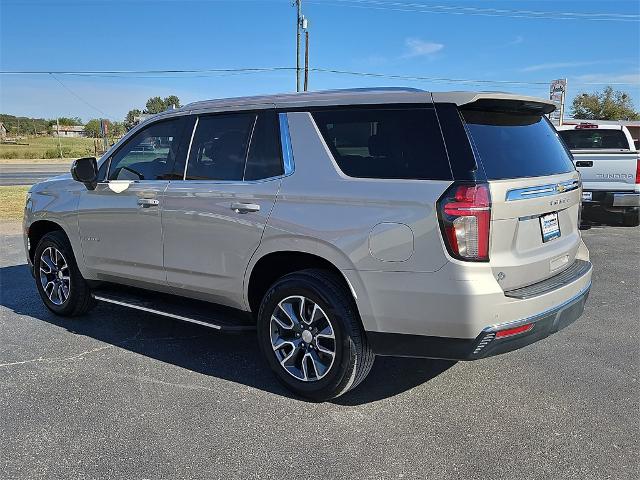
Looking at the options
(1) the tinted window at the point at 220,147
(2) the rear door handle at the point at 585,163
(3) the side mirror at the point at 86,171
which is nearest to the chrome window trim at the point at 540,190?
(1) the tinted window at the point at 220,147

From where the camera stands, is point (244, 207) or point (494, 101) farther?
point (244, 207)

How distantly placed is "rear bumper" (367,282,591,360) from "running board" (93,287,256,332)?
3.65 feet

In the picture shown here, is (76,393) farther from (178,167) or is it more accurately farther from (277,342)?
(178,167)

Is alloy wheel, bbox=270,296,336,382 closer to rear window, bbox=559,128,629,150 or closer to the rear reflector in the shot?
the rear reflector

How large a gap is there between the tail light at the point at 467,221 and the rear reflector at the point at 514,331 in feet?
1.35

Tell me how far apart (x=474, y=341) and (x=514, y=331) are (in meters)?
0.25

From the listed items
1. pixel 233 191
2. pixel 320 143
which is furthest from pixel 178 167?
pixel 320 143

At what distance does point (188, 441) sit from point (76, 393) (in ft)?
3.60

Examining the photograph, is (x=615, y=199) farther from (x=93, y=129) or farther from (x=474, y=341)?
(x=93, y=129)

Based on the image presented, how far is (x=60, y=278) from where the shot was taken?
5344 mm

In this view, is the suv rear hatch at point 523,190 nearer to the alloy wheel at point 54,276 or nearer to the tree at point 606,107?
the alloy wheel at point 54,276

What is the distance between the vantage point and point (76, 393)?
3746mm

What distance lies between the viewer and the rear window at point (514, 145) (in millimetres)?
3160

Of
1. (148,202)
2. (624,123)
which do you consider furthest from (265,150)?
(624,123)
